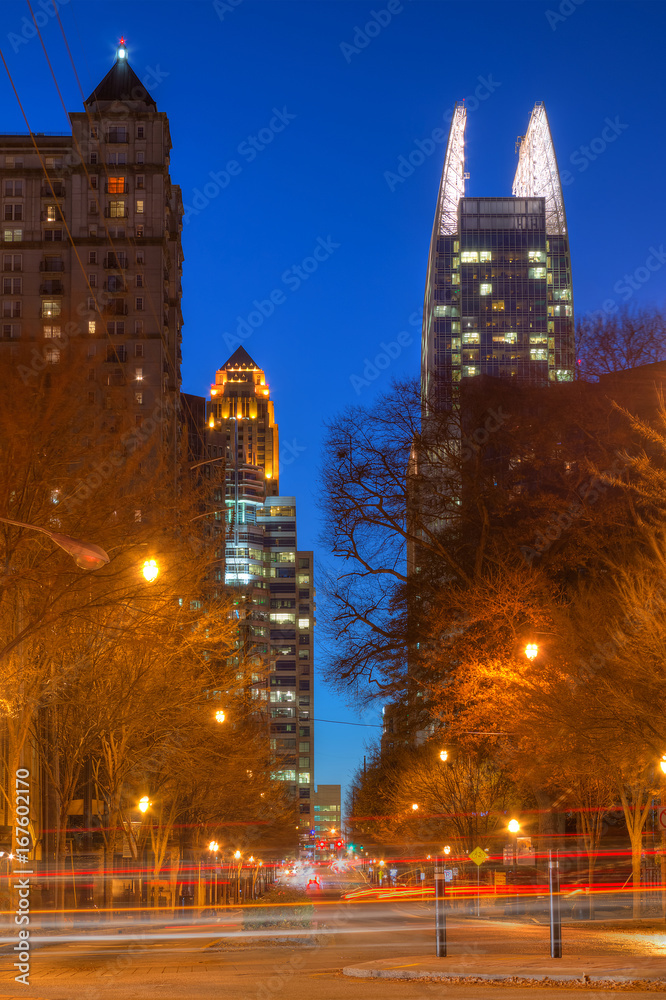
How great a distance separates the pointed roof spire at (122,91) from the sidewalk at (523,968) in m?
107

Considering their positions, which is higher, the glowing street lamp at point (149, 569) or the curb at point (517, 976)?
the glowing street lamp at point (149, 569)

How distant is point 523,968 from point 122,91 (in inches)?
4418

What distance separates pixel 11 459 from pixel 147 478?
7888 millimetres

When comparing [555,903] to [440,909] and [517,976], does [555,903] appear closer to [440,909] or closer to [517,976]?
[440,909]

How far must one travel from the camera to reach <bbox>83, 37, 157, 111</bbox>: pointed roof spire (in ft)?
366

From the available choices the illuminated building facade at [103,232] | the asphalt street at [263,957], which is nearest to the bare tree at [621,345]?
the asphalt street at [263,957]

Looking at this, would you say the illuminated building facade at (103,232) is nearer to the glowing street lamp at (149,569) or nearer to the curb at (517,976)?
the glowing street lamp at (149,569)

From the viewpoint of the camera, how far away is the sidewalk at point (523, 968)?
48.0 feet

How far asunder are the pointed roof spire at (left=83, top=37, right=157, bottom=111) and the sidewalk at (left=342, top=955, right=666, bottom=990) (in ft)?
351

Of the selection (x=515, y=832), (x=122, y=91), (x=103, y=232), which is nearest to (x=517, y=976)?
(x=515, y=832)

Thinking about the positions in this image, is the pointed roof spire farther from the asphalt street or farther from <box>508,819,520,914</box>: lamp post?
the asphalt street

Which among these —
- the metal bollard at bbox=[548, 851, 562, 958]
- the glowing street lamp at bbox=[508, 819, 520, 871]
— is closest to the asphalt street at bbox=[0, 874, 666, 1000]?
the metal bollard at bbox=[548, 851, 562, 958]

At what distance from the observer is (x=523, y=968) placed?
15562mm

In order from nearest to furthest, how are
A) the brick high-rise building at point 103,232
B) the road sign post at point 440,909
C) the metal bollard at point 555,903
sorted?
the metal bollard at point 555,903 < the road sign post at point 440,909 < the brick high-rise building at point 103,232
